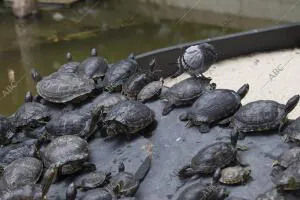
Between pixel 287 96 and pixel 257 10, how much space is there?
3.59 m

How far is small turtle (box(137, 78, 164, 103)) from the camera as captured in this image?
3045 millimetres

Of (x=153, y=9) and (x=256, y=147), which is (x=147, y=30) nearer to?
(x=153, y=9)

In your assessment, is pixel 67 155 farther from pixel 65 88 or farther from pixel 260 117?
pixel 260 117

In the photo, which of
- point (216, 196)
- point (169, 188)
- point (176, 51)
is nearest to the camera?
point (216, 196)

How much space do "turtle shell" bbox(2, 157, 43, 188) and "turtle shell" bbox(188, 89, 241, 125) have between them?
92cm

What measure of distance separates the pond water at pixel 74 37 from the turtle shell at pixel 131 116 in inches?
122

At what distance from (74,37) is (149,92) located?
4.61m

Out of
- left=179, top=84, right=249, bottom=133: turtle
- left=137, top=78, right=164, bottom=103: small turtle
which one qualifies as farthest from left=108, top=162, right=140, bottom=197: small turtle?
left=137, top=78, right=164, bottom=103: small turtle

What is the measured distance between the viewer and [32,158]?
2.50m

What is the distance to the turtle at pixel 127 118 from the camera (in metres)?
2.61

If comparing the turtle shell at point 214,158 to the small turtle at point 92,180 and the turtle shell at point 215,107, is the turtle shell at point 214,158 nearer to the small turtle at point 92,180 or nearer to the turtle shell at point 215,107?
the turtle shell at point 215,107

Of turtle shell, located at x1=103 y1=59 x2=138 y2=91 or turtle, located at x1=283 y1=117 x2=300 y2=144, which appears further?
turtle shell, located at x1=103 y1=59 x2=138 y2=91

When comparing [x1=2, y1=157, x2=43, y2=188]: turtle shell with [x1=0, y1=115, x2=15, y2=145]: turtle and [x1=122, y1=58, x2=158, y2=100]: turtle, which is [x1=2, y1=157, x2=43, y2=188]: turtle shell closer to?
[x1=0, y1=115, x2=15, y2=145]: turtle

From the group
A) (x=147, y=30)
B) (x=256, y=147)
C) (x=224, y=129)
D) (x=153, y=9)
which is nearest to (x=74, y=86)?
(x=224, y=129)
